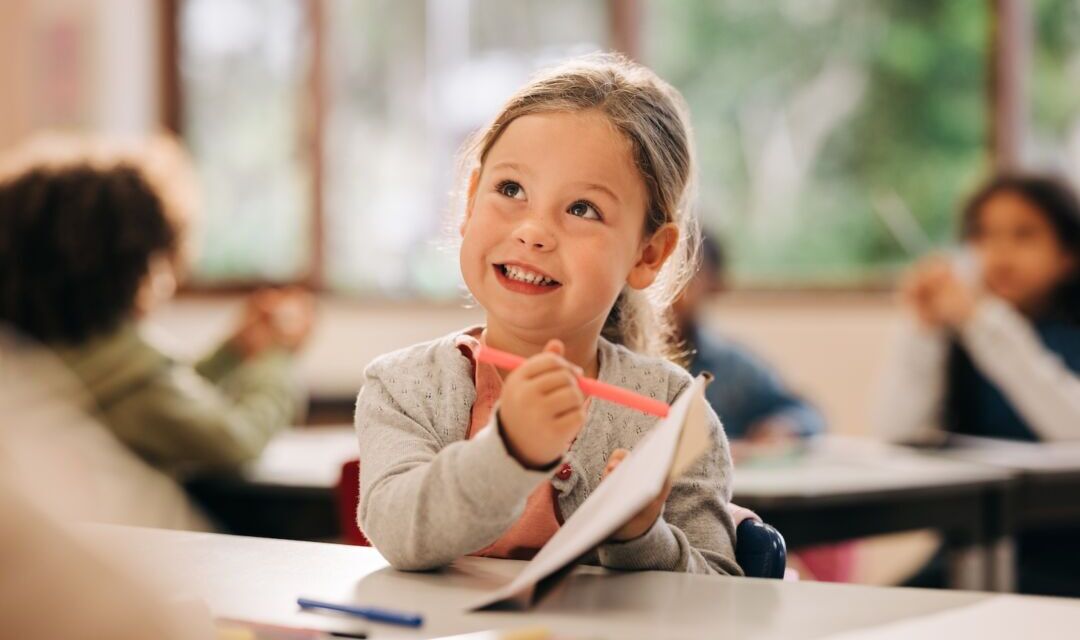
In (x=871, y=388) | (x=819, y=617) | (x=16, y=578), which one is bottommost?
(x=871, y=388)

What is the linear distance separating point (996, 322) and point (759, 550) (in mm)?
1941

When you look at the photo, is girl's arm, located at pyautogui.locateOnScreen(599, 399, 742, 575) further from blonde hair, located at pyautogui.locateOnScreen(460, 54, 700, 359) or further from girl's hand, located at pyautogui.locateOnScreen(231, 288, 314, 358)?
girl's hand, located at pyautogui.locateOnScreen(231, 288, 314, 358)

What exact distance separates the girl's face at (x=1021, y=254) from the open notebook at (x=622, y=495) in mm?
2283

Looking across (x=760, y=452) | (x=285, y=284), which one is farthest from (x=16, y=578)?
(x=285, y=284)

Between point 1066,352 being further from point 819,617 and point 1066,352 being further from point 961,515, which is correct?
point 819,617

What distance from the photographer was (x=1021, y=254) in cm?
279

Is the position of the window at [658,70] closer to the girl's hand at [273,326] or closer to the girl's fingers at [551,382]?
the girl's hand at [273,326]

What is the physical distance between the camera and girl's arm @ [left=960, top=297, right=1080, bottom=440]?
2588 millimetres

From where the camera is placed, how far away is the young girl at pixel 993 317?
2695mm

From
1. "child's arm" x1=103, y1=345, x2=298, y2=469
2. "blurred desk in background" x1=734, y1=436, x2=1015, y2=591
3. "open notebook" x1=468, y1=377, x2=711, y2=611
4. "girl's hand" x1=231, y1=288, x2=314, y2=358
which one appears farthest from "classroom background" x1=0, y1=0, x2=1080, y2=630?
"open notebook" x1=468, y1=377, x2=711, y2=611

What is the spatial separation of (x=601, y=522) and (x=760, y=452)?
1462 millimetres

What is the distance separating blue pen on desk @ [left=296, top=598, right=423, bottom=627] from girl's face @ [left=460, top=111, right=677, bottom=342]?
1.04 feet

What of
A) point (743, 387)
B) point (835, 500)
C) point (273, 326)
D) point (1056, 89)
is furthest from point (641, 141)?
point (1056, 89)

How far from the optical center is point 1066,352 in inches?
108
